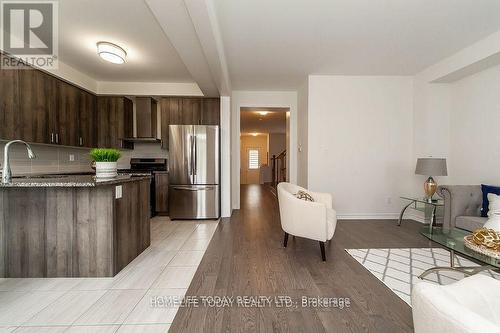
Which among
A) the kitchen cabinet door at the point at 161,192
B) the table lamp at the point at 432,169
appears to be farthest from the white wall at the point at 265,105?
the table lamp at the point at 432,169

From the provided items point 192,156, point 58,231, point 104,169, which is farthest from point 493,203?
point 58,231

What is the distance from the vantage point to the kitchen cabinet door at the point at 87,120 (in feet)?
13.1

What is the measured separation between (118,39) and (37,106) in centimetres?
148

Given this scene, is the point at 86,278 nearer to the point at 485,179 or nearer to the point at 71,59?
the point at 71,59

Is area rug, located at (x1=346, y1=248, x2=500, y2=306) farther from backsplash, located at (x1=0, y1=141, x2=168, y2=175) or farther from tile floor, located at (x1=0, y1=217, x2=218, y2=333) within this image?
backsplash, located at (x1=0, y1=141, x2=168, y2=175)

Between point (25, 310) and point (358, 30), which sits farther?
point (358, 30)

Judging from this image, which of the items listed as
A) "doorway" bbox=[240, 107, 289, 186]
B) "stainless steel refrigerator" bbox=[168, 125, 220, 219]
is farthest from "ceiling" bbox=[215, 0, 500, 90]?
"doorway" bbox=[240, 107, 289, 186]

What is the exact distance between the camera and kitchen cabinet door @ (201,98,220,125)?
15.5 ft

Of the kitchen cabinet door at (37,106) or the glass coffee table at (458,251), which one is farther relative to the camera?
the kitchen cabinet door at (37,106)

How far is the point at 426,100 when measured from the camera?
4008 mm

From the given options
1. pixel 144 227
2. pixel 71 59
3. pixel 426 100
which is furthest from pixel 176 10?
pixel 426 100

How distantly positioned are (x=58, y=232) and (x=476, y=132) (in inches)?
223

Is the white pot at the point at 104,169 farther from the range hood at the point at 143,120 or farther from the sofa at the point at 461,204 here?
the sofa at the point at 461,204

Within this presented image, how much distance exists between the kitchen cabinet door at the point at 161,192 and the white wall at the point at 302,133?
9.27 feet
